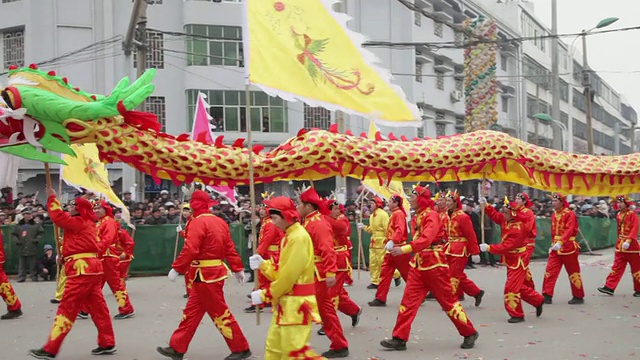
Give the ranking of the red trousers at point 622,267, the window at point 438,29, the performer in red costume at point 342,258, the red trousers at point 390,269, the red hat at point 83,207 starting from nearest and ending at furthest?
the red hat at point 83,207 < the performer in red costume at point 342,258 < the red trousers at point 390,269 < the red trousers at point 622,267 < the window at point 438,29

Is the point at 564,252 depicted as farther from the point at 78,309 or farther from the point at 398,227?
the point at 78,309

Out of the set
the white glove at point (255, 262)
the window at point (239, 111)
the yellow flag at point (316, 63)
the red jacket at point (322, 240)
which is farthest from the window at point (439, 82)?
the white glove at point (255, 262)

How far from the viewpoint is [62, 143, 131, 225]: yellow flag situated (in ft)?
35.6

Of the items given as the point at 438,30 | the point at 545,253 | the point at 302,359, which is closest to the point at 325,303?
the point at 302,359

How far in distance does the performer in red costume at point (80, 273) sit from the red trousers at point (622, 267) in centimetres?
820

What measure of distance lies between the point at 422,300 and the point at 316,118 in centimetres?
2093

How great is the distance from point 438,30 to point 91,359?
30.5 meters

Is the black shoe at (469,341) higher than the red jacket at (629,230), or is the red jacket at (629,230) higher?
the red jacket at (629,230)

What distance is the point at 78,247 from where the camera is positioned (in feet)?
26.6

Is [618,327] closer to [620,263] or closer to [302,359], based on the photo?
[620,263]

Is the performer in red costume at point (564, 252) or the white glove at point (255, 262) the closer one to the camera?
the white glove at point (255, 262)

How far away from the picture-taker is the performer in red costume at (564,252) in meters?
11.6

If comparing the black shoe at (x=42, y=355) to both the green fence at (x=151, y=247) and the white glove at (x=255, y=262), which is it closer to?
the white glove at (x=255, y=262)

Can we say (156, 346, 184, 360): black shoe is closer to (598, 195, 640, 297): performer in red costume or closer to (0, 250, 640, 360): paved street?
(0, 250, 640, 360): paved street
